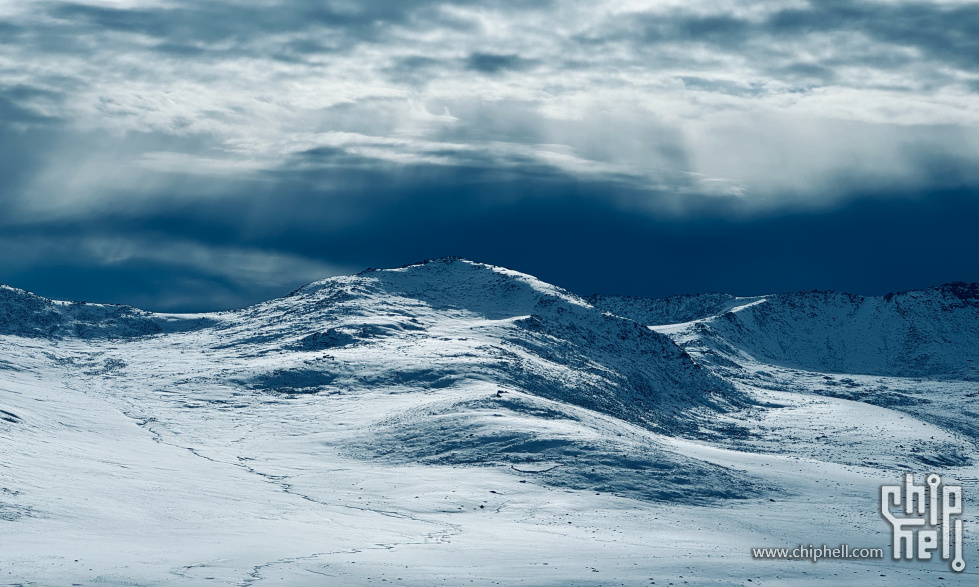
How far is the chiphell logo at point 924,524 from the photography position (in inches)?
1660

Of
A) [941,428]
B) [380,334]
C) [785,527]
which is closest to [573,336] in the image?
[380,334]

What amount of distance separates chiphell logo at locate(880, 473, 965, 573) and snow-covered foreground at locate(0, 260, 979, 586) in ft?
4.16

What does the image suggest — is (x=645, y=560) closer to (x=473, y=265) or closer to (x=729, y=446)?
(x=729, y=446)

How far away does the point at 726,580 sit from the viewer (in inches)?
1377

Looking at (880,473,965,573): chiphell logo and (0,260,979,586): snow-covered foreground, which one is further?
(880,473,965,573): chiphell logo

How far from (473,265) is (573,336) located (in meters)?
40.3

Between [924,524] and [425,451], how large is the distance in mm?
36334

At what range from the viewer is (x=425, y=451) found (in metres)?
71.5

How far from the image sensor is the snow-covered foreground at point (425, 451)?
122 ft

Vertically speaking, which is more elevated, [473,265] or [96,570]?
[473,265]

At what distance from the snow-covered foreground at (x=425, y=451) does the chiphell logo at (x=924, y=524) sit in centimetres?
127

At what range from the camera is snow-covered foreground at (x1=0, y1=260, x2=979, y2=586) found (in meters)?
37.2

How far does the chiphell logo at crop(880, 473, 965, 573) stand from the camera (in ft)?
138

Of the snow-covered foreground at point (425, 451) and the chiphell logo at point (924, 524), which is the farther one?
the chiphell logo at point (924, 524)
